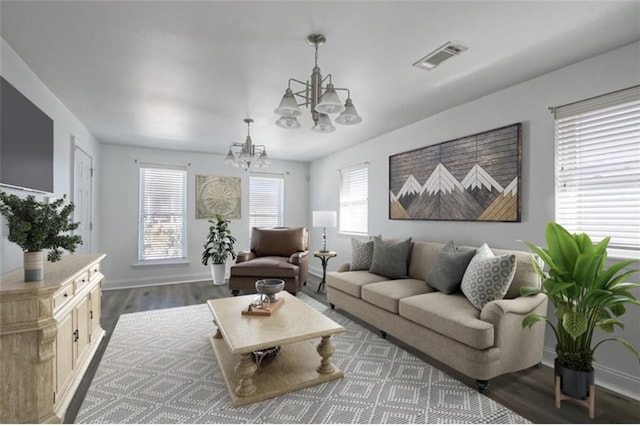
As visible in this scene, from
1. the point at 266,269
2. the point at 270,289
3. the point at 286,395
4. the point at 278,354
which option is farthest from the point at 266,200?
the point at 286,395

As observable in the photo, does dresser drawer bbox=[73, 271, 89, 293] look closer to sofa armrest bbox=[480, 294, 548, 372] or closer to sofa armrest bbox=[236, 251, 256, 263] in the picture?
sofa armrest bbox=[236, 251, 256, 263]

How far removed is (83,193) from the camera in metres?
4.18

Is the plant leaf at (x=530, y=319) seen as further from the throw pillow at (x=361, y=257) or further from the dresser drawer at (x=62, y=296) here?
the dresser drawer at (x=62, y=296)

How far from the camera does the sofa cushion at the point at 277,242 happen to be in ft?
17.3

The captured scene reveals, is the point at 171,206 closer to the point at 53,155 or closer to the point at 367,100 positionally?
the point at 53,155

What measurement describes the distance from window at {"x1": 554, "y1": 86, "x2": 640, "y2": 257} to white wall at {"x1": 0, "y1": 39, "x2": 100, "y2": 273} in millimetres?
4208

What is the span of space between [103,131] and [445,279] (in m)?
4.88

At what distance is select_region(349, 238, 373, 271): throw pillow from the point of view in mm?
4012

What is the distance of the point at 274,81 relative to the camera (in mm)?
2768

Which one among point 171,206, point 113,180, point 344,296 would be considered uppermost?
point 113,180

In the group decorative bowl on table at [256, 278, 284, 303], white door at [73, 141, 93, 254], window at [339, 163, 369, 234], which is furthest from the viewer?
window at [339, 163, 369, 234]

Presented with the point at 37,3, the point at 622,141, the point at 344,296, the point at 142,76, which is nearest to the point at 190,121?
the point at 142,76

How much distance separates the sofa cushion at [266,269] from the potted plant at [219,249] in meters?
0.88

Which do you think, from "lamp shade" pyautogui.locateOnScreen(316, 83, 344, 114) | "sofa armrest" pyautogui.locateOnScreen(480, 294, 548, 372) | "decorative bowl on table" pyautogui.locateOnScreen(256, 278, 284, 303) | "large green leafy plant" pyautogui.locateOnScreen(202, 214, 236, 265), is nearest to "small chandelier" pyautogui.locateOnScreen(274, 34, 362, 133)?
"lamp shade" pyautogui.locateOnScreen(316, 83, 344, 114)
